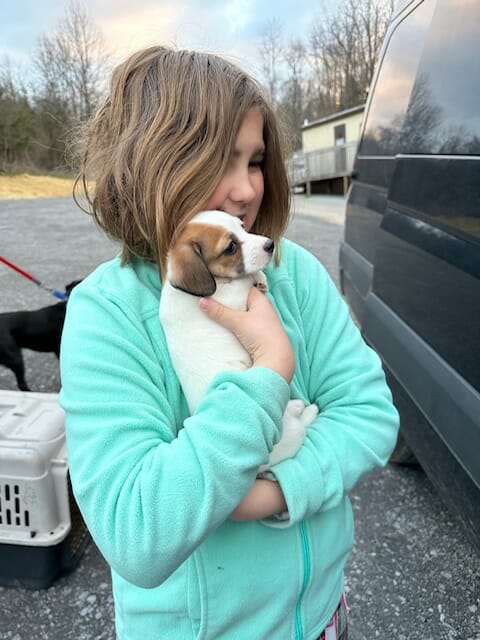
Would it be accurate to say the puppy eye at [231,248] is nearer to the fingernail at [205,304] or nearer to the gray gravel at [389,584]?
the fingernail at [205,304]

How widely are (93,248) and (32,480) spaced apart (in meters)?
8.99

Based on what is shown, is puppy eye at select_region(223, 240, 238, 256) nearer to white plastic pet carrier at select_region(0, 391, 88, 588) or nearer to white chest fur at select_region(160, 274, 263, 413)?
white chest fur at select_region(160, 274, 263, 413)

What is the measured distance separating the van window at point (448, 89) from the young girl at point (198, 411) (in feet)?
2.88

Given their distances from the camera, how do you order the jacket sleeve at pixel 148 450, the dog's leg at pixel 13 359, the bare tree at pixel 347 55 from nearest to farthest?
the jacket sleeve at pixel 148 450, the dog's leg at pixel 13 359, the bare tree at pixel 347 55

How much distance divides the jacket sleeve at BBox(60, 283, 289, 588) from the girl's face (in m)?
0.41

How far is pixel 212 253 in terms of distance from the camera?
1214 mm

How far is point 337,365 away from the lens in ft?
4.14

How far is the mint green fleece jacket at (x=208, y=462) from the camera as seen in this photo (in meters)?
0.88

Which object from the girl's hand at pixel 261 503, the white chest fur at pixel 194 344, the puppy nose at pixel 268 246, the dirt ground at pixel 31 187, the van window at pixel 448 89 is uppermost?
the van window at pixel 448 89

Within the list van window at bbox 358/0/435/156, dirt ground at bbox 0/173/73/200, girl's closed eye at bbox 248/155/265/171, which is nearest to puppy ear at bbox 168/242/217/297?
girl's closed eye at bbox 248/155/265/171

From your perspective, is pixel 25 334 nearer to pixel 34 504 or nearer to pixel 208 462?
pixel 34 504

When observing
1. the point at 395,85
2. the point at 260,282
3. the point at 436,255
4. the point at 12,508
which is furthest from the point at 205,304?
the point at 395,85

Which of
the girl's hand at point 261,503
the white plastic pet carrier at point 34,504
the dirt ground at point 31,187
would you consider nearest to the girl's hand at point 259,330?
the girl's hand at point 261,503

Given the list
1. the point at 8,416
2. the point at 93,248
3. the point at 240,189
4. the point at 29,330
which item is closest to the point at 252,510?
the point at 240,189
